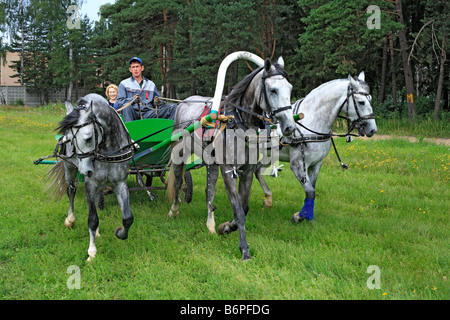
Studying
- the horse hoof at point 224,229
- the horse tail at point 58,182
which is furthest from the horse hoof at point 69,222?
the horse hoof at point 224,229

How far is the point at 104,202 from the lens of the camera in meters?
6.89

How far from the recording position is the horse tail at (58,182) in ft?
20.5

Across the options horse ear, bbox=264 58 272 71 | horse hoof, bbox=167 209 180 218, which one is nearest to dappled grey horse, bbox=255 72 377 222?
horse ear, bbox=264 58 272 71

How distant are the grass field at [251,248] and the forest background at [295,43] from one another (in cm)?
976

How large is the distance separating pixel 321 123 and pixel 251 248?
225 centimetres

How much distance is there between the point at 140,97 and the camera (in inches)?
268

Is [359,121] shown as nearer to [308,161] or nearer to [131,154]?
[308,161]

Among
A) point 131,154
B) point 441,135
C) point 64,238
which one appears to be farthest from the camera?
point 441,135

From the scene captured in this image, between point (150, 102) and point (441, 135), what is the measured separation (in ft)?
38.8

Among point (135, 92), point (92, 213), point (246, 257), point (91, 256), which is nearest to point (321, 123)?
point (246, 257)

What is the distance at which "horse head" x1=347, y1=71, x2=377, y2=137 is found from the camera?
546cm

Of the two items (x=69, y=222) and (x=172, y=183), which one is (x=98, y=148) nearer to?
(x=69, y=222)

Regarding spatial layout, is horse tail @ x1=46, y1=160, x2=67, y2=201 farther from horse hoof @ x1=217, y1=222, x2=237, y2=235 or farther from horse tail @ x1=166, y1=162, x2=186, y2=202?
horse hoof @ x1=217, y1=222, x2=237, y2=235

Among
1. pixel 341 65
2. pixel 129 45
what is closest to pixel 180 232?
pixel 341 65
